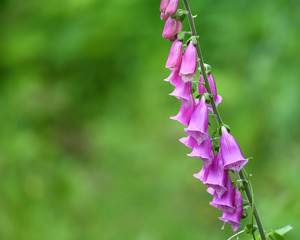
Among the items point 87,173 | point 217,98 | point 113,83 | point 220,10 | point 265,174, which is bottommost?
point 217,98

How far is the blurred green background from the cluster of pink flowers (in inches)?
60.1

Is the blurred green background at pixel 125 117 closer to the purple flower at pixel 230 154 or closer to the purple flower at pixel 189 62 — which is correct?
the purple flower at pixel 230 154

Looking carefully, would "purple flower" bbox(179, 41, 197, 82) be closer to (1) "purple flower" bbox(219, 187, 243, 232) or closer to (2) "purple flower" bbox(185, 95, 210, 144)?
(2) "purple flower" bbox(185, 95, 210, 144)

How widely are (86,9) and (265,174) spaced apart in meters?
2.87

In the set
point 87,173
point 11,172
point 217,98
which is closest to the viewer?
point 217,98

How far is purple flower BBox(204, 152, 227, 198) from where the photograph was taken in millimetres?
1676

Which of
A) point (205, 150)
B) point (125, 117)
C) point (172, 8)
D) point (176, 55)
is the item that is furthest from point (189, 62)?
point (125, 117)

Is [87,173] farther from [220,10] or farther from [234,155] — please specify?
[234,155]

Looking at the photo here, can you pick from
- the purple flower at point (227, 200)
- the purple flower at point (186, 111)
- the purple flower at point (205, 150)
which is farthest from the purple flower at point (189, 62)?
the purple flower at point (227, 200)

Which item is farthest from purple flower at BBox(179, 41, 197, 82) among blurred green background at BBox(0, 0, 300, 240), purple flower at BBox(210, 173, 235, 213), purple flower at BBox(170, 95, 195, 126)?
blurred green background at BBox(0, 0, 300, 240)

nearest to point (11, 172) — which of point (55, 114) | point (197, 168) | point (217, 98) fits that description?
point (197, 168)

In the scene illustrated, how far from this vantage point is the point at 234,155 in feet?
5.45

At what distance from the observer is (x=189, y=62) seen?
5.52 feet

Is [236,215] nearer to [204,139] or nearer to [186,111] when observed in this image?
[204,139]
